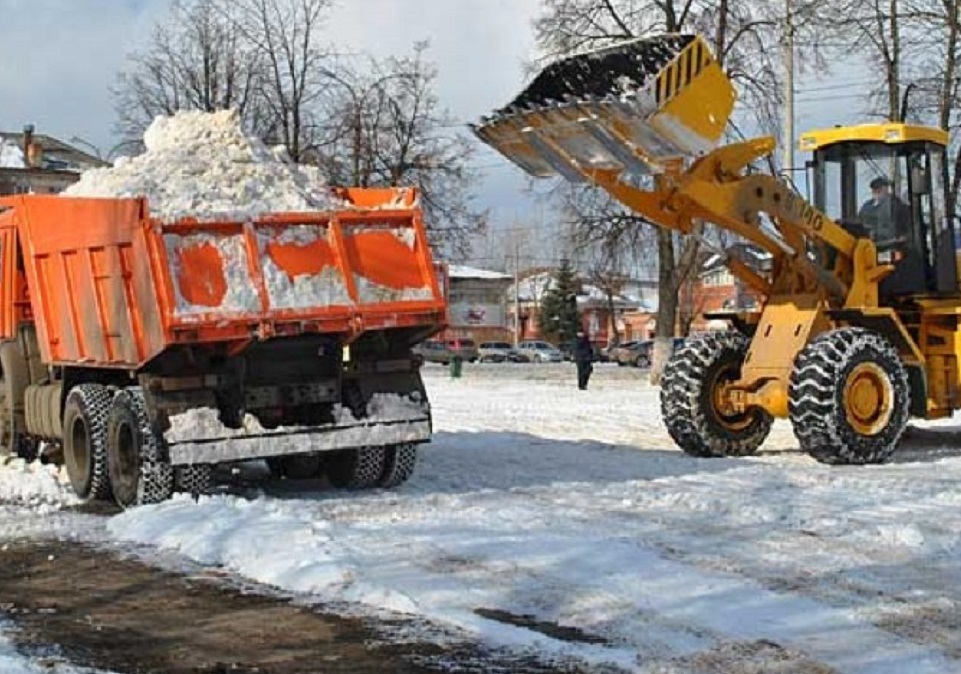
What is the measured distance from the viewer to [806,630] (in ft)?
23.1

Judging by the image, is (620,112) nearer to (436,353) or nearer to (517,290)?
(436,353)

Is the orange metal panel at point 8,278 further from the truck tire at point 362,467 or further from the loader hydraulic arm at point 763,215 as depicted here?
the loader hydraulic arm at point 763,215

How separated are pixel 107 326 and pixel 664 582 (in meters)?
5.40

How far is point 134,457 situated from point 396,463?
2.16 meters

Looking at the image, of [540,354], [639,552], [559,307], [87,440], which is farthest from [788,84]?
[559,307]

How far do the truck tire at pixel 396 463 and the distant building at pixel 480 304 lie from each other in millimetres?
82896

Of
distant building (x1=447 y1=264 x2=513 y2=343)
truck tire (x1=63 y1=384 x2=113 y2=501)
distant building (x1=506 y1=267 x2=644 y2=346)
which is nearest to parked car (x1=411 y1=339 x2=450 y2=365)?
distant building (x1=506 y1=267 x2=644 y2=346)

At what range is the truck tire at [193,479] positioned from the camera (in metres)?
11.5

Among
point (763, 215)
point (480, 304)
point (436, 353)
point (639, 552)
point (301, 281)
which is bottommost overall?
point (436, 353)

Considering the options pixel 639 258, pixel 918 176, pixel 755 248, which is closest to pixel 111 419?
pixel 755 248

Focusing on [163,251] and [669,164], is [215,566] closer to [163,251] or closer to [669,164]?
[163,251]

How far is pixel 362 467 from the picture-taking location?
497 inches

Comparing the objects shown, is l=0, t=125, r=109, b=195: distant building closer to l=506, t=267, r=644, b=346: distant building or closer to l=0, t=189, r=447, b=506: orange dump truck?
l=506, t=267, r=644, b=346: distant building

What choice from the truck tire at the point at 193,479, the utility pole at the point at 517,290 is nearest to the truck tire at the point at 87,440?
the truck tire at the point at 193,479
